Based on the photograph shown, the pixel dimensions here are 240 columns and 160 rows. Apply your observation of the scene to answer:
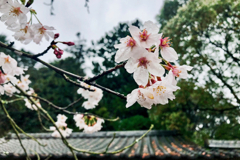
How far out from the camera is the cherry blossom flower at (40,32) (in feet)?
→ 2.01

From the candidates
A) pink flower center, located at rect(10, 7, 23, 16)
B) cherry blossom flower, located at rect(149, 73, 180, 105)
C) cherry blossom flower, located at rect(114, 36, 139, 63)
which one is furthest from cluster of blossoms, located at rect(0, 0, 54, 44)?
cherry blossom flower, located at rect(149, 73, 180, 105)

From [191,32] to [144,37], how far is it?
19.9 feet

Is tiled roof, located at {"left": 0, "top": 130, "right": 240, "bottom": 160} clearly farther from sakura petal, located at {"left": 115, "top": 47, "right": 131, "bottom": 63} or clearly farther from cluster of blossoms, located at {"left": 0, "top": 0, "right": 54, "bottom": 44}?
sakura petal, located at {"left": 115, "top": 47, "right": 131, "bottom": 63}

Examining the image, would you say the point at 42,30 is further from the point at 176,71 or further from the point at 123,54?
the point at 176,71

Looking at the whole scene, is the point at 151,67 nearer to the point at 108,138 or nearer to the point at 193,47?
the point at 108,138

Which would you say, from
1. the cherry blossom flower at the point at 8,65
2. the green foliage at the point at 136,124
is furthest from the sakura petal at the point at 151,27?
the green foliage at the point at 136,124

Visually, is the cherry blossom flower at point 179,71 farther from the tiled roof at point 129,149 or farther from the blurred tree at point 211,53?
the blurred tree at point 211,53

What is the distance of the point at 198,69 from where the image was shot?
609 centimetres

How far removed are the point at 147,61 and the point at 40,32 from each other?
1.33ft

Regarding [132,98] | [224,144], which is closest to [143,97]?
[132,98]

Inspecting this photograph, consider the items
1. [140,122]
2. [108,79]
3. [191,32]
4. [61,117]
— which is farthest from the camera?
[108,79]

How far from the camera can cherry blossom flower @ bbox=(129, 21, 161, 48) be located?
460 mm

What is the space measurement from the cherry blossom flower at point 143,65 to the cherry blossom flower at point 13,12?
357 millimetres

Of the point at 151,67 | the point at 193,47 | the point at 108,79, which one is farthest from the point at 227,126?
the point at 108,79
